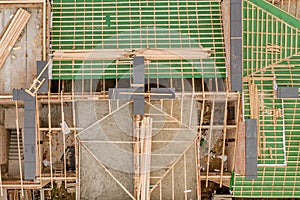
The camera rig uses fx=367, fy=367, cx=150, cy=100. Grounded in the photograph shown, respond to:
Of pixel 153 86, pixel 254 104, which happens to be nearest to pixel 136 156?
pixel 153 86

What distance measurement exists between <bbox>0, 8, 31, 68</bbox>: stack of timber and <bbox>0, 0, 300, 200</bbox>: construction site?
0.16ft

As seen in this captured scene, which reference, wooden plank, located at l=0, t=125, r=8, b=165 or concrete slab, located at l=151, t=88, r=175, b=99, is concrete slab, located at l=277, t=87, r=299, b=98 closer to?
concrete slab, located at l=151, t=88, r=175, b=99

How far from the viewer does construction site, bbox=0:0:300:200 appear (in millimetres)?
17703

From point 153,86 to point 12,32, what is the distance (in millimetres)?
7453

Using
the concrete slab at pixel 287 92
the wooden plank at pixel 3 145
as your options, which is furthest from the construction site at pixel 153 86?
the wooden plank at pixel 3 145

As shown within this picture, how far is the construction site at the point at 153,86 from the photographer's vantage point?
58.1 ft

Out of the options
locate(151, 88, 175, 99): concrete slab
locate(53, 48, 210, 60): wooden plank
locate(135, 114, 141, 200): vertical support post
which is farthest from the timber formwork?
locate(135, 114, 141, 200): vertical support post

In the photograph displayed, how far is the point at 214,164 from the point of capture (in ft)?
68.1

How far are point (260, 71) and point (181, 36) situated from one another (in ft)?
→ 14.0

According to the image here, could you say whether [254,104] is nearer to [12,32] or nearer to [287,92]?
[287,92]

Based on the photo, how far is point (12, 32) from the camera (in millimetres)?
18109

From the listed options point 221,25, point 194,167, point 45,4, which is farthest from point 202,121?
point 45,4

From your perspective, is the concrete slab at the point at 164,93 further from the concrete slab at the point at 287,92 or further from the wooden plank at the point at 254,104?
the concrete slab at the point at 287,92

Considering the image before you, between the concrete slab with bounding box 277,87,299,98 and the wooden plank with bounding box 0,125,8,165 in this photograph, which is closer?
the concrete slab with bounding box 277,87,299,98
